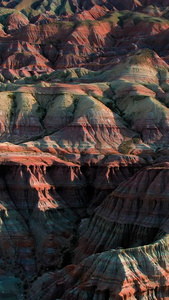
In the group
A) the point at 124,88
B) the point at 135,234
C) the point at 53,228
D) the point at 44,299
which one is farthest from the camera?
the point at 124,88

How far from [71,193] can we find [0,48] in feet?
335

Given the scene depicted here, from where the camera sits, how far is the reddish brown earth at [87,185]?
4069 cm

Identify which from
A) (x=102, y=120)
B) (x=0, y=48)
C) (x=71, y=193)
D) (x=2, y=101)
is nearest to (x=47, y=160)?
(x=71, y=193)

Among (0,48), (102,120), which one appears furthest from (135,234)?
(0,48)

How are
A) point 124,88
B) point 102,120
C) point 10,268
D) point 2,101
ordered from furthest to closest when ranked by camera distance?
point 124,88 < point 2,101 < point 102,120 < point 10,268

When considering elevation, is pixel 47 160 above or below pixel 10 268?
above

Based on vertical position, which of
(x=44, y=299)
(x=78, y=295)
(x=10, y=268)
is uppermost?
(x=78, y=295)

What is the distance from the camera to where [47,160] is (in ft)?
226

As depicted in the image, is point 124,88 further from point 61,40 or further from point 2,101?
point 61,40

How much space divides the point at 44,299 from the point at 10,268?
46.4 feet

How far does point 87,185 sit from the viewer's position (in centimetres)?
7112

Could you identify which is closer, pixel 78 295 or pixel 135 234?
pixel 78 295

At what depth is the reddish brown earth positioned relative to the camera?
40688 mm

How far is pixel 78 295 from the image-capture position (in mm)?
39531
